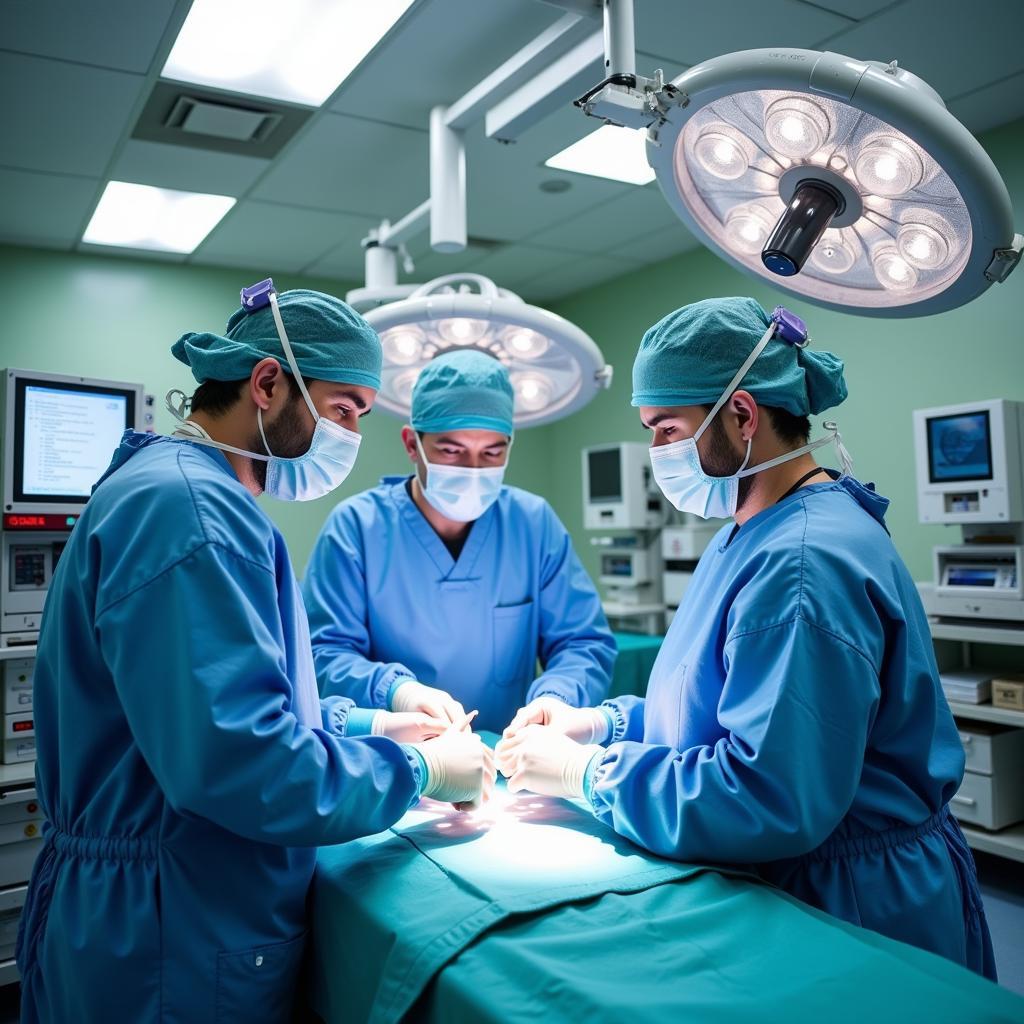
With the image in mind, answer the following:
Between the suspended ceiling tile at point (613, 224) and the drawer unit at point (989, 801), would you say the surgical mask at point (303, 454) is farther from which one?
the suspended ceiling tile at point (613, 224)

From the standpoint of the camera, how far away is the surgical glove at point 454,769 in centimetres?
136

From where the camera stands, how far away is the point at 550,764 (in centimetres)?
142

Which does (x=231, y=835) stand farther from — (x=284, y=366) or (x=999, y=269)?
(x=999, y=269)

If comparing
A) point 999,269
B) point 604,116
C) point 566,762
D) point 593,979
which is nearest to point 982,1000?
point 593,979

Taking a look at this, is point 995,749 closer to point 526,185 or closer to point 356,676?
point 356,676

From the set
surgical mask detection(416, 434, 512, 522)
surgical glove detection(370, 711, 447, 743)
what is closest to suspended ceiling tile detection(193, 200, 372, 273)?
surgical mask detection(416, 434, 512, 522)

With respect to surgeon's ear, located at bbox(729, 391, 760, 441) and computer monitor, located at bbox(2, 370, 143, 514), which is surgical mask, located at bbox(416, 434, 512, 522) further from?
computer monitor, located at bbox(2, 370, 143, 514)

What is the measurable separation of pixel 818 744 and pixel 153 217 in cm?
436

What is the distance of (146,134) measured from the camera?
3.42 meters

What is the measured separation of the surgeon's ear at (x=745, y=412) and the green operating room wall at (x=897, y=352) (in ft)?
9.01

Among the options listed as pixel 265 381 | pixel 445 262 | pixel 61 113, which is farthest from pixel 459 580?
pixel 445 262

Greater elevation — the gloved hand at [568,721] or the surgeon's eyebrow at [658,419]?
the surgeon's eyebrow at [658,419]

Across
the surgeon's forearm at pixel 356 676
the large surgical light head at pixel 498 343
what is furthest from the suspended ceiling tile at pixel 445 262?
the surgeon's forearm at pixel 356 676

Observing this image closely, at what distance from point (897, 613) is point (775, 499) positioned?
0.31 metres
